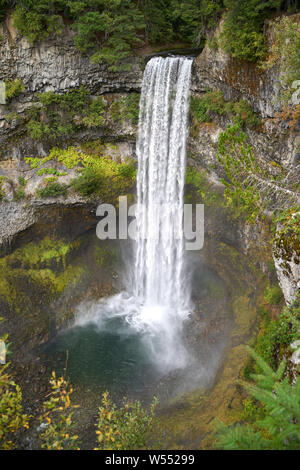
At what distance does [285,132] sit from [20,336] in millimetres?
15473

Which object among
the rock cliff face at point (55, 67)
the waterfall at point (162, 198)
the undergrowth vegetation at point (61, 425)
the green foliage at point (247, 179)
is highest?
the rock cliff face at point (55, 67)

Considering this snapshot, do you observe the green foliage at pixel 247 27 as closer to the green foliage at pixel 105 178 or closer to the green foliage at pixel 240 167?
the green foliage at pixel 240 167

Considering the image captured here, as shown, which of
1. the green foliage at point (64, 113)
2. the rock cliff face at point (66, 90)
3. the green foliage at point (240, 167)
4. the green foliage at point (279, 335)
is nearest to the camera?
the green foliage at point (279, 335)

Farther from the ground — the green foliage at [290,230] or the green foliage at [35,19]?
the green foliage at [35,19]

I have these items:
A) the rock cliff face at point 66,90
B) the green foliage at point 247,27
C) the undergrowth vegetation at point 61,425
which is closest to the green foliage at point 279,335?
the undergrowth vegetation at point 61,425

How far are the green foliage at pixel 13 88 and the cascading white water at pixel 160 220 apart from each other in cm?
679

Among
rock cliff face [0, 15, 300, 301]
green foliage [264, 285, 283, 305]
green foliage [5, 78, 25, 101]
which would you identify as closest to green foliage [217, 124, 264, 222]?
green foliage [264, 285, 283, 305]

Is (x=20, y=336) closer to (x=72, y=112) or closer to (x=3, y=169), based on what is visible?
(x=3, y=169)

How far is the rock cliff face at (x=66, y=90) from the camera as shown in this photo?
15148 millimetres

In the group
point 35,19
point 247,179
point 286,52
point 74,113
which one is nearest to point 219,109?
point 286,52

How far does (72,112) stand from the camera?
1814 cm

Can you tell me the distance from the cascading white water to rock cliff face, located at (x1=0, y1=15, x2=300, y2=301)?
1.13m

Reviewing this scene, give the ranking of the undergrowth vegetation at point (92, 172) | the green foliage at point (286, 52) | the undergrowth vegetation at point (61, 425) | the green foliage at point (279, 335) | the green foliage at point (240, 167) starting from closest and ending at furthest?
the undergrowth vegetation at point (61, 425), the green foliage at point (279, 335), the green foliage at point (240, 167), the green foliage at point (286, 52), the undergrowth vegetation at point (92, 172)
